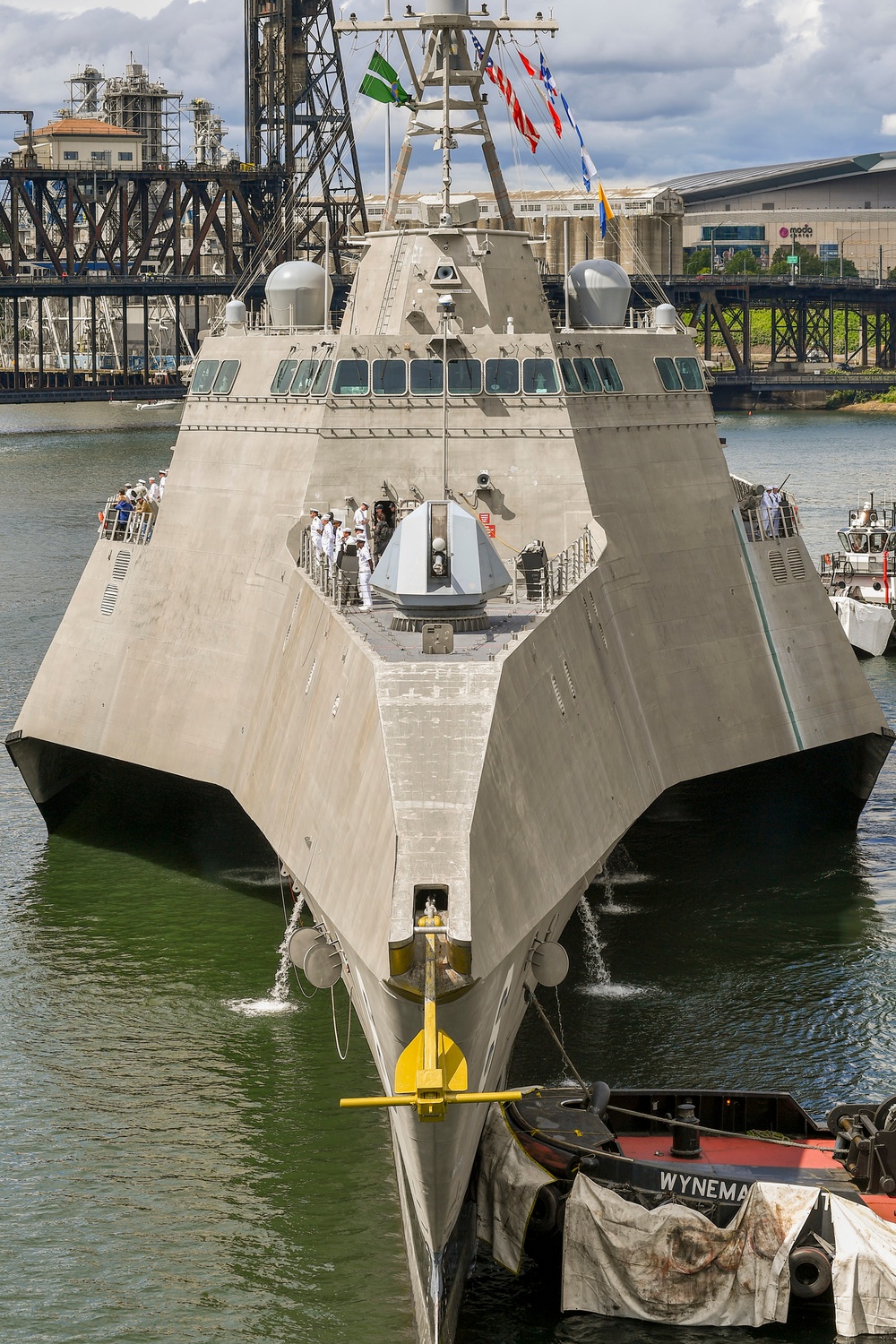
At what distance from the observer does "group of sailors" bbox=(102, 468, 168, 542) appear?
2911 cm

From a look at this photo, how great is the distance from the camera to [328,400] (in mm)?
24922

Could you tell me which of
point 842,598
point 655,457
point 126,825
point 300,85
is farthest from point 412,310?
point 300,85

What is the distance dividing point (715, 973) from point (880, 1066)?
332 cm

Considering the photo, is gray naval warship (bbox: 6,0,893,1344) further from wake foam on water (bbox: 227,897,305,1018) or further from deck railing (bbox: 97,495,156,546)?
wake foam on water (bbox: 227,897,305,1018)

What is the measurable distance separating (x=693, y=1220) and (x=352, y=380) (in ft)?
43.2

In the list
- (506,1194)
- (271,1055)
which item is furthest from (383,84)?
(506,1194)

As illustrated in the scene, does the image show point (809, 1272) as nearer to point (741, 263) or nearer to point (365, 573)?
point (365, 573)

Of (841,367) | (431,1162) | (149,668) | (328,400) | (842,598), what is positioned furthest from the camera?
(841,367)

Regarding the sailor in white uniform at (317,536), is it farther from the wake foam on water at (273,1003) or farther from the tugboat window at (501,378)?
the wake foam on water at (273,1003)

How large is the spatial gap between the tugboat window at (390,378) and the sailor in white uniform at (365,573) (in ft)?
10.7

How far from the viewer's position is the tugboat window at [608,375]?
2570cm

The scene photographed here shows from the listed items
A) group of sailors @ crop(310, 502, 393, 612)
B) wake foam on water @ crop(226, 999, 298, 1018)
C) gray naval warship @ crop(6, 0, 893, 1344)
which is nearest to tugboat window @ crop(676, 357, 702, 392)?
gray naval warship @ crop(6, 0, 893, 1344)

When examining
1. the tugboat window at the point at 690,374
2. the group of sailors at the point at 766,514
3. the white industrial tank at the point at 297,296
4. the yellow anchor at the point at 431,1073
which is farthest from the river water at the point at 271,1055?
the white industrial tank at the point at 297,296

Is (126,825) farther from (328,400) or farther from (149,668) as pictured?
(328,400)
